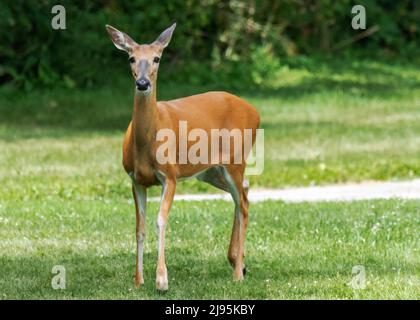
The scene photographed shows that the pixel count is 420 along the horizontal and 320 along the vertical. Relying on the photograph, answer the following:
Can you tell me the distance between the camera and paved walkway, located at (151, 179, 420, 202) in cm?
1386

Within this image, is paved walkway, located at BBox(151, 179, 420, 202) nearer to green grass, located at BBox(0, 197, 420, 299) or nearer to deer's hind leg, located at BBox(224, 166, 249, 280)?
green grass, located at BBox(0, 197, 420, 299)

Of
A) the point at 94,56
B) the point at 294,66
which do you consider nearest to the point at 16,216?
the point at 94,56

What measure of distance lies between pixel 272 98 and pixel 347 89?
7.79 feet

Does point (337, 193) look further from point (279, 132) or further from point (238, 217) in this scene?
point (238, 217)

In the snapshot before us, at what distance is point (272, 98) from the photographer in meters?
22.4

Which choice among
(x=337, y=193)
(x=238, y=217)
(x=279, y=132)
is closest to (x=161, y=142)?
(x=238, y=217)

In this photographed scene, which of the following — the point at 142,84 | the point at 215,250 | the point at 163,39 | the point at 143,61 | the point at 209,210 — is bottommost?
the point at 209,210

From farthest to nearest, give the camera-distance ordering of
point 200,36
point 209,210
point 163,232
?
point 200,36 < point 209,210 < point 163,232

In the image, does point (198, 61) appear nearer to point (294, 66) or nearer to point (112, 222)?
point (294, 66)

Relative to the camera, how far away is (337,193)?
14367 millimetres

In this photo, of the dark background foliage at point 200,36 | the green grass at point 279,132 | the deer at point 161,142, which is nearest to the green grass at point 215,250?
the deer at point 161,142

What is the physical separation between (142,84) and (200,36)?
16943 mm

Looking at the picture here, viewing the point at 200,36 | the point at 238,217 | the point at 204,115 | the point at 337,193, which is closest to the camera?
the point at 204,115

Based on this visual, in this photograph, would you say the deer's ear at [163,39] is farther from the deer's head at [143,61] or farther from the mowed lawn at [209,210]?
the mowed lawn at [209,210]
